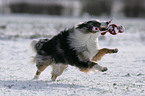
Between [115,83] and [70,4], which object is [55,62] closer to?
[115,83]

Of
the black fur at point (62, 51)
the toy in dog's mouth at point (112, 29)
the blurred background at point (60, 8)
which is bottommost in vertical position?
the blurred background at point (60, 8)

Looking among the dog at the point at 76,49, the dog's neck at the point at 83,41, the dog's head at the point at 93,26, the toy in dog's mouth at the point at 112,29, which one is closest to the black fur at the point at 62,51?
the dog at the point at 76,49

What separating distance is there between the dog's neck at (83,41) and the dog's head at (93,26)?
86 mm

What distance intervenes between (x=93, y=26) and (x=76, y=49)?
0.59 metres

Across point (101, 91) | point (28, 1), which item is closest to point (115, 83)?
point (101, 91)

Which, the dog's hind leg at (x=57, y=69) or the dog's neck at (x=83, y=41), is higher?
the dog's neck at (x=83, y=41)

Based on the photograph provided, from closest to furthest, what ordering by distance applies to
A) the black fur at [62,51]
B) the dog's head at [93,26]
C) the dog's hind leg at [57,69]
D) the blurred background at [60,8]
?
the dog's head at [93,26] < the black fur at [62,51] < the dog's hind leg at [57,69] < the blurred background at [60,8]

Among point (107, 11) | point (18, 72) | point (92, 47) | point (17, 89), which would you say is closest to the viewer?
point (17, 89)

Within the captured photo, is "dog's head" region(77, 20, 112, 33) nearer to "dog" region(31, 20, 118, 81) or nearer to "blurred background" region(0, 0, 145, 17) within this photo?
"dog" region(31, 20, 118, 81)

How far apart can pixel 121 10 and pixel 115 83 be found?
41.6 metres

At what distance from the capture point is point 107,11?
4316 cm

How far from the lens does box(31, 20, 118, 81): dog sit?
209 inches

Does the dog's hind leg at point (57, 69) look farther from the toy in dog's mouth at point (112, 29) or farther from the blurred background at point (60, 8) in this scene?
the blurred background at point (60, 8)

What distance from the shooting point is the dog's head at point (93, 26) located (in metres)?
5.23
